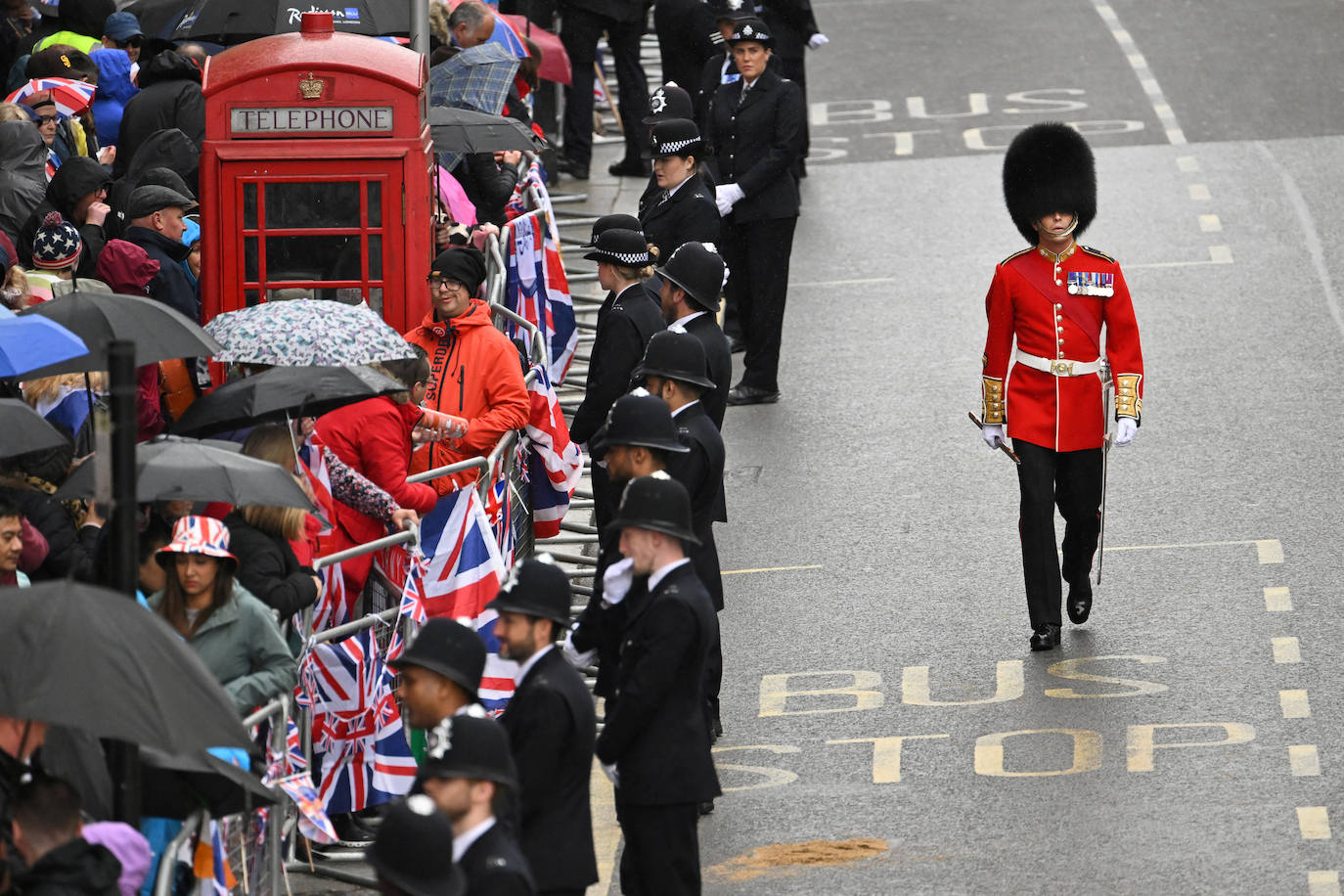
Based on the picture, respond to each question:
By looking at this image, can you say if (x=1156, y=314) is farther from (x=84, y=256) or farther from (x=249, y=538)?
(x=249, y=538)

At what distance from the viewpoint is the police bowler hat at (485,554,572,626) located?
20.3 feet

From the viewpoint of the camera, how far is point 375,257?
1082cm

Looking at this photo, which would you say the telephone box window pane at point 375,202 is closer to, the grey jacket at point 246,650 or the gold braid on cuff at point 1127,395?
the gold braid on cuff at point 1127,395

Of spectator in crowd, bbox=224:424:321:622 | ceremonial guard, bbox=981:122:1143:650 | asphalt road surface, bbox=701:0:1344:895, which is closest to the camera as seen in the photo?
spectator in crowd, bbox=224:424:321:622

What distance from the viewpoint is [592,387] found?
32.9 ft

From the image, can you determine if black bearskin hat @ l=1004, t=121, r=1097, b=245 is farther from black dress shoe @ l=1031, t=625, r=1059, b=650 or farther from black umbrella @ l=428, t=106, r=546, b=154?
black umbrella @ l=428, t=106, r=546, b=154

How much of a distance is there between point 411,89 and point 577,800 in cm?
546

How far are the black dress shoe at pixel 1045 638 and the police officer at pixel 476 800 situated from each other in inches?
196

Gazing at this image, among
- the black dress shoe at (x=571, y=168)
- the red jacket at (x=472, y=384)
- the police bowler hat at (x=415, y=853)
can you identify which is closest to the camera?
the police bowler hat at (x=415, y=853)

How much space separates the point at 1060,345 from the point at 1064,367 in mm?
110

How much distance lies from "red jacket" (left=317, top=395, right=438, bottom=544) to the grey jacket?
1.86 meters

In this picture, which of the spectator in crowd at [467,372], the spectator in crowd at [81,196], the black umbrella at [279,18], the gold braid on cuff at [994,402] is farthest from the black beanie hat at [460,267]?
the gold braid on cuff at [994,402]

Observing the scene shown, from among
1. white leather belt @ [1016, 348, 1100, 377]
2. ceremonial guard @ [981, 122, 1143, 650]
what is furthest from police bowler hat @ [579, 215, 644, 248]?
white leather belt @ [1016, 348, 1100, 377]

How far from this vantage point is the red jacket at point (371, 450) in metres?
8.84
